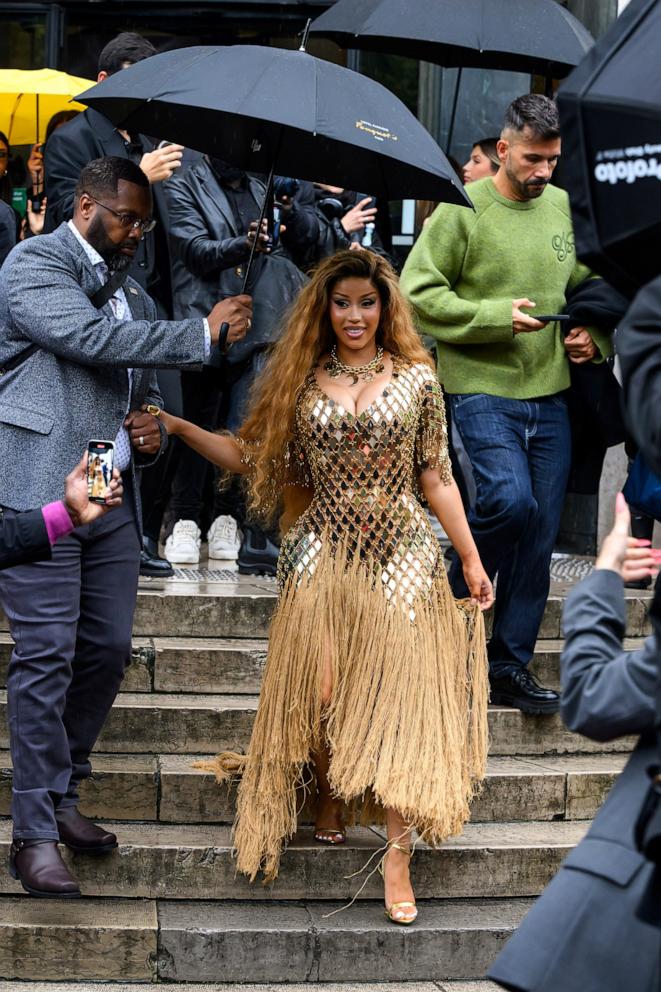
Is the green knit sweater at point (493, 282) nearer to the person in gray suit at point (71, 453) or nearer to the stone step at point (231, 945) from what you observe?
the person in gray suit at point (71, 453)

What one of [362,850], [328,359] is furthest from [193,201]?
[362,850]

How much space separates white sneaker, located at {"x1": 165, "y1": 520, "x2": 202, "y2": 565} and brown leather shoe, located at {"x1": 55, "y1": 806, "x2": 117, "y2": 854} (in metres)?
2.53

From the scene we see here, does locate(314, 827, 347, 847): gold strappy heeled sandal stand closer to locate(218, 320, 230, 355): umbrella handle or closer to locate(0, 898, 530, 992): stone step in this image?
locate(0, 898, 530, 992): stone step

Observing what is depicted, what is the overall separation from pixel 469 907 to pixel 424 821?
551 mm

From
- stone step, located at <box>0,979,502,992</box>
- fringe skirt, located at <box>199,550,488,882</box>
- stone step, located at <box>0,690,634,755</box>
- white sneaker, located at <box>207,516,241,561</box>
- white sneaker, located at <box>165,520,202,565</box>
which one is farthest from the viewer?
white sneaker, located at <box>207,516,241,561</box>

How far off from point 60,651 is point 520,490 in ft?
6.70

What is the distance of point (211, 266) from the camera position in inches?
276

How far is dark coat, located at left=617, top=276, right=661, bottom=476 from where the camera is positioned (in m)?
2.36

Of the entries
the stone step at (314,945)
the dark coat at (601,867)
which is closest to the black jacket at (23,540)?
the stone step at (314,945)

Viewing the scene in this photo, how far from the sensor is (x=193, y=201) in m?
7.22

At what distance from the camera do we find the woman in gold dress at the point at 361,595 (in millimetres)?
5105

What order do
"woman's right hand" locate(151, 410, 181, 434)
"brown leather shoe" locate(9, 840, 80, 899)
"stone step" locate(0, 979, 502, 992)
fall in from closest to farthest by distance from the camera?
"brown leather shoe" locate(9, 840, 80, 899) < "stone step" locate(0, 979, 502, 992) < "woman's right hand" locate(151, 410, 181, 434)

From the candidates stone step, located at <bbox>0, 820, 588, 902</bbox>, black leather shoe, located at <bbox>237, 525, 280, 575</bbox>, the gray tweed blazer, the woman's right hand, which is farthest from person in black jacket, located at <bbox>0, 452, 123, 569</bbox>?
black leather shoe, located at <bbox>237, 525, 280, 575</bbox>

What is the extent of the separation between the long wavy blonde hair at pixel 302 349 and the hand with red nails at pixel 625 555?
2.67 metres
